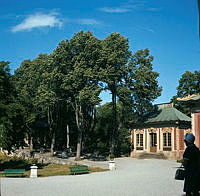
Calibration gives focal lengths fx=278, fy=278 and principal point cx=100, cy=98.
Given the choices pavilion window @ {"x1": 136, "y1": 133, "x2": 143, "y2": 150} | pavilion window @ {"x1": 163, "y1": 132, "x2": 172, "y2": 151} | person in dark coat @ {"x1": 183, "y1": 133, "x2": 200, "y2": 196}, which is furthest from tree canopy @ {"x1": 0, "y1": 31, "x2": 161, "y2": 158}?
person in dark coat @ {"x1": 183, "y1": 133, "x2": 200, "y2": 196}

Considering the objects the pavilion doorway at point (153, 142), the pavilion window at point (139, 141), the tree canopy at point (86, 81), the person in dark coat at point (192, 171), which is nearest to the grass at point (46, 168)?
the tree canopy at point (86, 81)

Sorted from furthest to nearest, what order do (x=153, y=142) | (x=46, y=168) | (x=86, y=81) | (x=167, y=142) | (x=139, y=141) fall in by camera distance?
1. (x=139, y=141)
2. (x=153, y=142)
3. (x=167, y=142)
4. (x=86, y=81)
5. (x=46, y=168)

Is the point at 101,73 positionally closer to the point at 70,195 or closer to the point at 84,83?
the point at 84,83

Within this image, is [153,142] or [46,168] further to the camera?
[153,142]

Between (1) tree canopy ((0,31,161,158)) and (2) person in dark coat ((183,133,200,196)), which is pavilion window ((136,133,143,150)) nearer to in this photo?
(1) tree canopy ((0,31,161,158))

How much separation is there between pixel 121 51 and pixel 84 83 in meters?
6.57

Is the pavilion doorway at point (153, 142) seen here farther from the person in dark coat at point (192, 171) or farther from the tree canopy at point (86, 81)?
the person in dark coat at point (192, 171)

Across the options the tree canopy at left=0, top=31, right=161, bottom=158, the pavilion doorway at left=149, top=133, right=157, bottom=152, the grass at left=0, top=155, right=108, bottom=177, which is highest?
the tree canopy at left=0, top=31, right=161, bottom=158

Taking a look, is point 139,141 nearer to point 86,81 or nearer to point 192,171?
point 86,81

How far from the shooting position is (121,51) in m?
34.5

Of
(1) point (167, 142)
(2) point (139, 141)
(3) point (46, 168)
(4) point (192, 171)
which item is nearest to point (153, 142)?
(2) point (139, 141)

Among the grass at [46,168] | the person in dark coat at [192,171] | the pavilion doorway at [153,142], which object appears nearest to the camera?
the person in dark coat at [192,171]

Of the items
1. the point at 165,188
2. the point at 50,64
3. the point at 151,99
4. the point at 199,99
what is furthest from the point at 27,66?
the point at 165,188

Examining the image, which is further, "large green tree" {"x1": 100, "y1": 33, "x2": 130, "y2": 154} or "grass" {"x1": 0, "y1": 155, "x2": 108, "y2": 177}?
"large green tree" {"x1": 100, "y1": 33, "x2": 130, "y2": 154}
